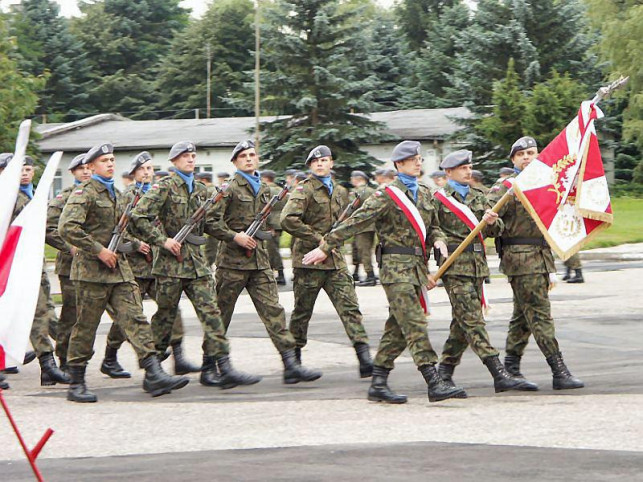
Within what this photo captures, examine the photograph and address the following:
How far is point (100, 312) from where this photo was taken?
9984 millimetres

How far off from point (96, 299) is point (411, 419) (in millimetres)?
2833

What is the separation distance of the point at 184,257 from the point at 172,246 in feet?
0.65

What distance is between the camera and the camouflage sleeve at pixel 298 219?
10844 mm

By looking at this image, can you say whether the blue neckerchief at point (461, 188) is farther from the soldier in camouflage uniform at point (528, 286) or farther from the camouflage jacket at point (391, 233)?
the camouflage jacket at point (391, 233)

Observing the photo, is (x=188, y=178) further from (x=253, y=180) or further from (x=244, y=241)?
(x=244, y=241)

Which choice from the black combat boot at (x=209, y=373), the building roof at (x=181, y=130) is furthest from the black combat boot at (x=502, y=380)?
the building roof at (x=181, y=130)

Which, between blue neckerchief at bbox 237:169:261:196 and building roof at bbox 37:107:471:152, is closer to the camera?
blue neckerchief at bbox 237:169:261:196

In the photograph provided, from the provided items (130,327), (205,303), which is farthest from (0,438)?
(205,303)

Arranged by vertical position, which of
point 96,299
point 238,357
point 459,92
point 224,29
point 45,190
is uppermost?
point 224,29

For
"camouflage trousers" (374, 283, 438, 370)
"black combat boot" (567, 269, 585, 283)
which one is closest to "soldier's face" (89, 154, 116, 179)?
"camouflage trousers" (374, 283, 438, 370)

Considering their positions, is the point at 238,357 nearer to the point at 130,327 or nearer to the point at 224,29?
the point at 130,327

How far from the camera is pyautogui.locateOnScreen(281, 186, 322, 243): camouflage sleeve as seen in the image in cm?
1084

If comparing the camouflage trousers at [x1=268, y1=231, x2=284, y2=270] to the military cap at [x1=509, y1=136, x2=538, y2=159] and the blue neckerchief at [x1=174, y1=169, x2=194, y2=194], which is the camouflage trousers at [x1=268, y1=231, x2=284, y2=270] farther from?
the military cap at [x1=509, y1=136, x2=538, y2=159]

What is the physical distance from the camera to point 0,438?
8.15 m
